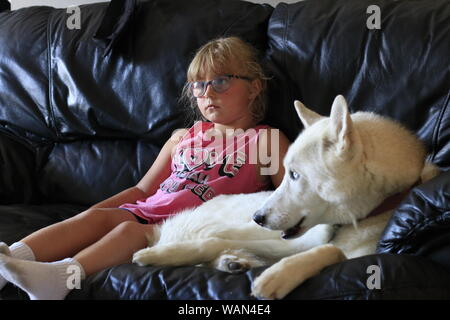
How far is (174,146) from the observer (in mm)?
2406

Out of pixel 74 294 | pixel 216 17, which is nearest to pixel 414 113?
pixel 216 17

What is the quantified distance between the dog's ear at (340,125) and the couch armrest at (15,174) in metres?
1.73

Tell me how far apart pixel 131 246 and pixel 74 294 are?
1.05 feet

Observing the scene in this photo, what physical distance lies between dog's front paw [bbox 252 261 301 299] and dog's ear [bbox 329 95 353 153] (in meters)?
0.39

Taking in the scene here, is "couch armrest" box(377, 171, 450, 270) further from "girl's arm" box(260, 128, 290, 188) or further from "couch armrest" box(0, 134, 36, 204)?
"couch armrest" box(0, 134, 36, 204)

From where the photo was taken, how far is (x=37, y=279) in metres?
1.52

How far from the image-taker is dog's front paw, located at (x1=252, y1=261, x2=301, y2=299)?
125cm

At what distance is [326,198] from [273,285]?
1.23 feet

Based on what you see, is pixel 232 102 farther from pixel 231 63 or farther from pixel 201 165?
pixel 201 165

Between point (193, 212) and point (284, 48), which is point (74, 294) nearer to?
point (193, 212)

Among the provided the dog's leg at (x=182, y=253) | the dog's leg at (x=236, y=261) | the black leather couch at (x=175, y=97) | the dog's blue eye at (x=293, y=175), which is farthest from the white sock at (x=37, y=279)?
the dog's blue eye at (x=293, y=175)

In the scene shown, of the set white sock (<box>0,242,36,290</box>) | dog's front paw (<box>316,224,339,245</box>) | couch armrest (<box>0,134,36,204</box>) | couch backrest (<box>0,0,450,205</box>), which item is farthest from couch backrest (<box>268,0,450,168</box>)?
couch armrest (<box>0,134,36,204</box>)

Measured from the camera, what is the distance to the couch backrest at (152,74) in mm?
1962
